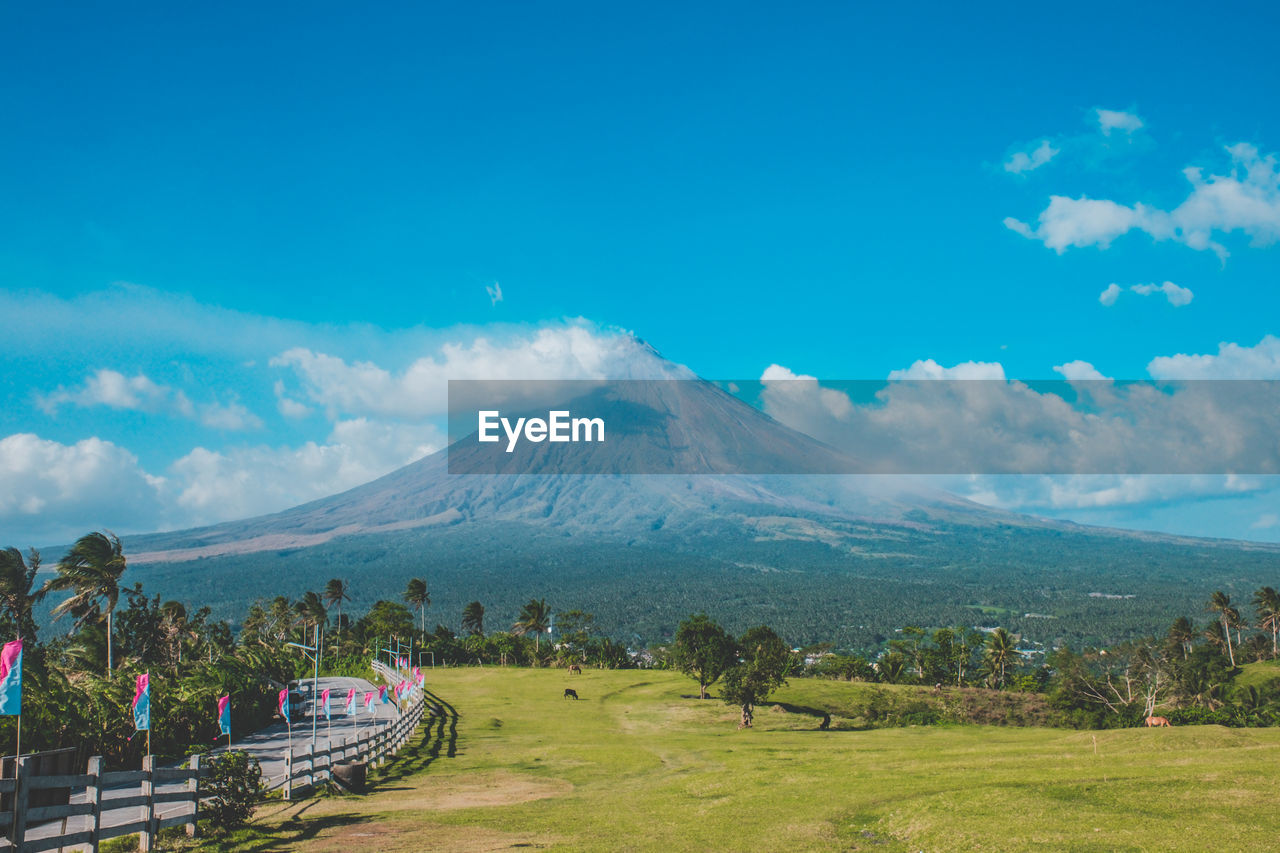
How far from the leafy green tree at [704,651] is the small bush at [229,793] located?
3992cm

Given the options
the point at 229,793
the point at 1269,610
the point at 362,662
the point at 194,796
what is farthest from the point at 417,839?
the point at 1269,610

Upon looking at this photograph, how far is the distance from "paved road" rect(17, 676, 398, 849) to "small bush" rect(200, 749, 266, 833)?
512 mm

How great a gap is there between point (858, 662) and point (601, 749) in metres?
52.7

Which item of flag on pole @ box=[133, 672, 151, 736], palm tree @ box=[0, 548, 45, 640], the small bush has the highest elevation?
palm tree @ box=[0, 548, 45, 640]

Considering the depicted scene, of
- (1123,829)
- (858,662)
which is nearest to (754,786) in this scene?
(1123,829)

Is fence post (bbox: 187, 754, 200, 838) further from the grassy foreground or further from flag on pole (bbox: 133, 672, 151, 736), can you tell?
flag on pole (bbox: 133, 672, 151, 736)

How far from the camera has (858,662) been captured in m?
78.6

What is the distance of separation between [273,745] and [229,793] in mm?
16460

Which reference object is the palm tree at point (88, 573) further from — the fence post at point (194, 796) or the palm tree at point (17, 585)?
the fence post at point (194, 796)

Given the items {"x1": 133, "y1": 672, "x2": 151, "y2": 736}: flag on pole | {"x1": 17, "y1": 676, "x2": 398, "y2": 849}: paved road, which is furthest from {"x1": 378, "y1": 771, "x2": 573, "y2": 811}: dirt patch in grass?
{"x1": 133, "y1": 672, "x2": 151, "y2": 736}: flag on pole

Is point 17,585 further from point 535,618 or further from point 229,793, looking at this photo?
point 535,618

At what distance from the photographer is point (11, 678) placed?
13133mm

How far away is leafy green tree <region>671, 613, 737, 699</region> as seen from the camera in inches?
2141

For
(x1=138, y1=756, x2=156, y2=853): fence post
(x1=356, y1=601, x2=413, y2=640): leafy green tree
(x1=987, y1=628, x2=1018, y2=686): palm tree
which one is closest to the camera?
(x1=138, y1=756, x2=156, y2=853): fence post
